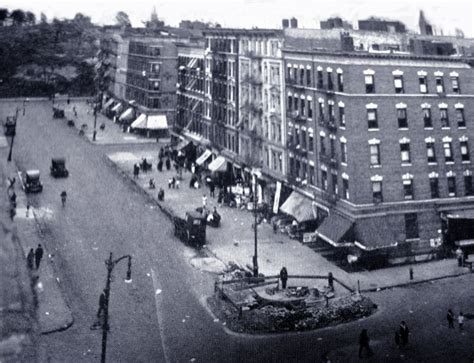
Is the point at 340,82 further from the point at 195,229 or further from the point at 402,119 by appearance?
the point at 195,229

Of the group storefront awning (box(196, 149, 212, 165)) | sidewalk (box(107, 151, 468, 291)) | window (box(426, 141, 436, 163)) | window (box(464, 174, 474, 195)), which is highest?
window (box(426, 141, 436, 163))

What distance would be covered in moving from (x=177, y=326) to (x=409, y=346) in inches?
480

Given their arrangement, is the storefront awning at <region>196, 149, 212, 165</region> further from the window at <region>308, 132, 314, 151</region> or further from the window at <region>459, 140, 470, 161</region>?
the window at <region>459, 140, 470, 161</region>

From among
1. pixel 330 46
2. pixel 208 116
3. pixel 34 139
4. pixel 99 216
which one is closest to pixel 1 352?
pixel 99 216

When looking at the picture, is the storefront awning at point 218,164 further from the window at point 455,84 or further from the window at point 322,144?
the window at point 455,84

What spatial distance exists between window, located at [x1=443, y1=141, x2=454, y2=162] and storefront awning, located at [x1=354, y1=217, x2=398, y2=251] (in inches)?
313

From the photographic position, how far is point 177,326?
99.2ft

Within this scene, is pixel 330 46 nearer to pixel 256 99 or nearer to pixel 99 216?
pixel 256 99

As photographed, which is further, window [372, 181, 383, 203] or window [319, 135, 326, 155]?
window [319, 135, 326, 155]

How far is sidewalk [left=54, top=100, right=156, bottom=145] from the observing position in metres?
93.2

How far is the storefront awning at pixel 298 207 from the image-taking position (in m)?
47.7

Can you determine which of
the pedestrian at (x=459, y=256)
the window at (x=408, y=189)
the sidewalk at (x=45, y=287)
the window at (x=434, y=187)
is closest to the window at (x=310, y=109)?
the window at (x=408, y=189)

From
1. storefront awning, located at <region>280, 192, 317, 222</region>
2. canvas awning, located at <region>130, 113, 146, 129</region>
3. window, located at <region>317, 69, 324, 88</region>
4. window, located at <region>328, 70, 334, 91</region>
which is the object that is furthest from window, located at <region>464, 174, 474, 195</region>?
canvas awning, located at <region>130, 113, 146, 129</region>

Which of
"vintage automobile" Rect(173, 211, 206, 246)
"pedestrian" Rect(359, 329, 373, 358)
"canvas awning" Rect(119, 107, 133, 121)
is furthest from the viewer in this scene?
"canvas awning" Rect(119, 107, 133, 121)
